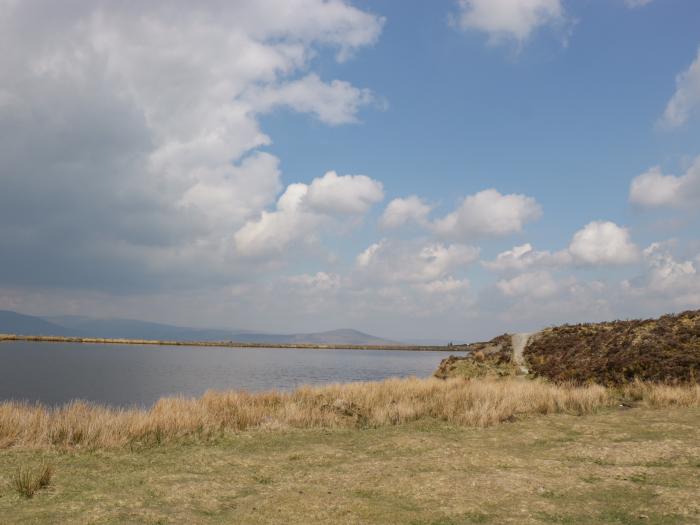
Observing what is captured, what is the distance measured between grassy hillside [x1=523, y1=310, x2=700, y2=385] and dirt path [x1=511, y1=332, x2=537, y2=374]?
414 mm

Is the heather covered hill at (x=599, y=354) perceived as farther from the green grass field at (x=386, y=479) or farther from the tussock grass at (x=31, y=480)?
the tussock grass at (x=31, y=480)

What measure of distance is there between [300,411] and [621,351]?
18666 millimetres

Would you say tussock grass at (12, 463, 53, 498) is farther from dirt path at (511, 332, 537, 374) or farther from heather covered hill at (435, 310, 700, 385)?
dirt path at (511, 332, 537, 374)

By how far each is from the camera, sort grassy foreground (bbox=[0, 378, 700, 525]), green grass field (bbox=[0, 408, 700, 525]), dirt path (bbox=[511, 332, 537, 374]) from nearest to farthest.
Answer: green grass field (bbox=[0, 408, 700, 525]) < grassy foreground (bbox=[0, 378, 700, 525]) < dirt path (bbox=[511, 332, 537, 374])

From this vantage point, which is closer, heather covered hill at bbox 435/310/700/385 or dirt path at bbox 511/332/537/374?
heather covered hill at bbox 435/310/700/385

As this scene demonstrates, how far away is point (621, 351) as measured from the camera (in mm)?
27312

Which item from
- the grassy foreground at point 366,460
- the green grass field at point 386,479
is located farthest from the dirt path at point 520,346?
the green grass field at point 386,479

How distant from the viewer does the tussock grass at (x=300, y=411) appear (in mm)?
14891

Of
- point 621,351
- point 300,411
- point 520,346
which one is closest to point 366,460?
point 300,411

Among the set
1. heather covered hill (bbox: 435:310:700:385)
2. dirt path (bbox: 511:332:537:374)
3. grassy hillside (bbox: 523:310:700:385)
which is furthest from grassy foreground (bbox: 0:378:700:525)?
dirt path (bbox: 511:332:537:374)

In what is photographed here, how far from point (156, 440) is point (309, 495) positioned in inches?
305

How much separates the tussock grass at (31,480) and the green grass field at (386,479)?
15 centimetres

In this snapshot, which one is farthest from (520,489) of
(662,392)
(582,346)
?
(582,346)

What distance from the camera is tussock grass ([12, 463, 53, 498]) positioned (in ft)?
31.4
